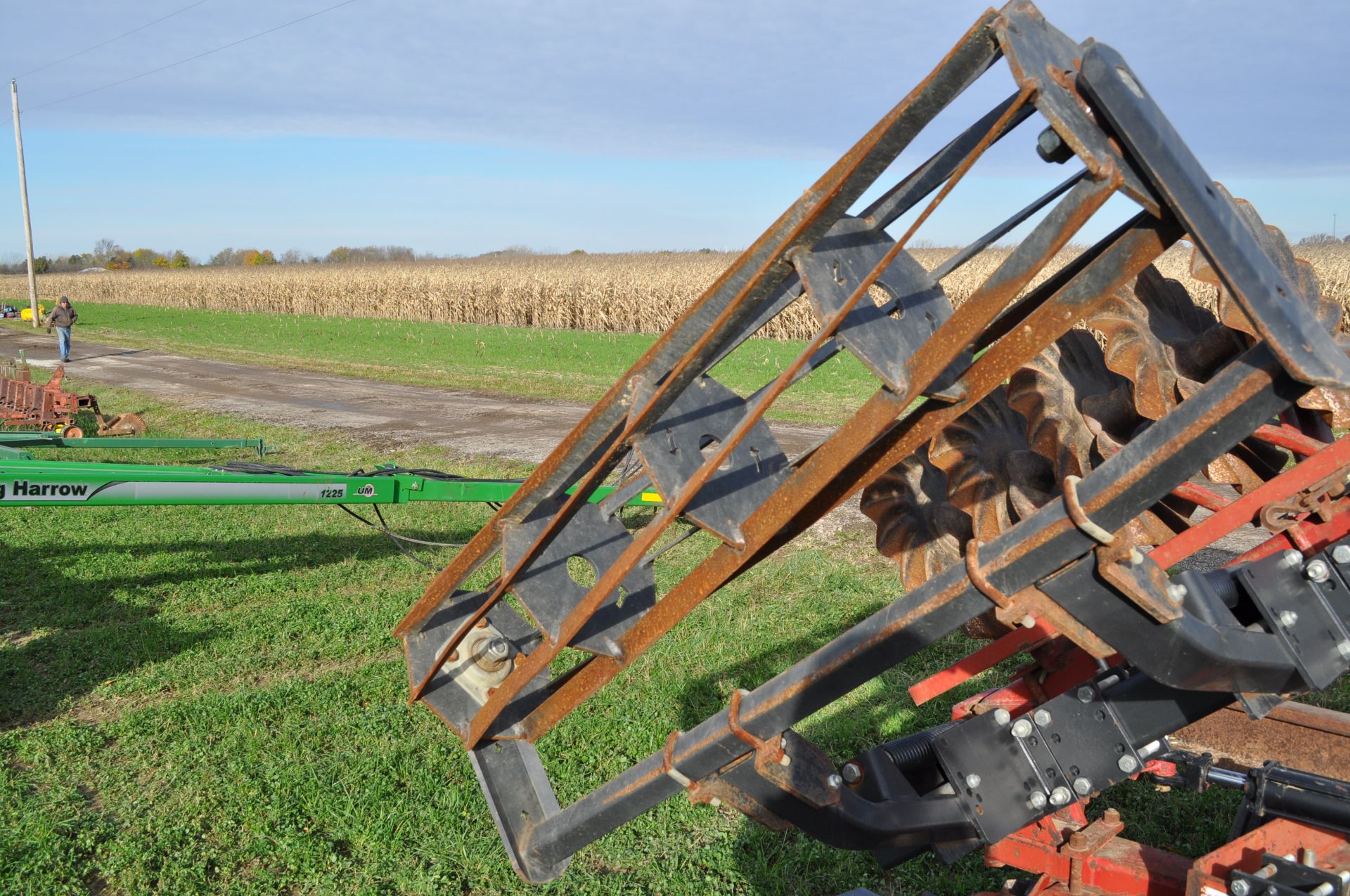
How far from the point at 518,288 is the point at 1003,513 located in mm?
34037

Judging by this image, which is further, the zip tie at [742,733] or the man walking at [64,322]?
the man walking at [64,322]

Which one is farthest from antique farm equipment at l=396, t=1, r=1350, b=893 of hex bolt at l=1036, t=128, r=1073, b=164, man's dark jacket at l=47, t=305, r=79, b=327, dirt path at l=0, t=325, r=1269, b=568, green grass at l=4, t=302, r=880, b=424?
man's dark jacket at l=47, t=305, r=79, b=327

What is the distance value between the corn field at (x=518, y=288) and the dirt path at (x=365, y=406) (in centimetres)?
954

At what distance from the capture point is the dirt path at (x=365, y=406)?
13.0m

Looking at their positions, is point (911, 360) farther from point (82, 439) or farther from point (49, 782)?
point (82, 439)

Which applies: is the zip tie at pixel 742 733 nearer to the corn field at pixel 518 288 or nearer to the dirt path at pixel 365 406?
the dirt path at pixel 365 406

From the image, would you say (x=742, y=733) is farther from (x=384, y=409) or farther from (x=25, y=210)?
(x=25, y=210)

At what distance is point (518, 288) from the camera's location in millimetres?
36281

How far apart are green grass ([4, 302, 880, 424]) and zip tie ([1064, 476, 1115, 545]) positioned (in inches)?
330

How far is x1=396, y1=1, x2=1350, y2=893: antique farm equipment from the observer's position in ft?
5.54

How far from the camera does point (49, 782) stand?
185 inches

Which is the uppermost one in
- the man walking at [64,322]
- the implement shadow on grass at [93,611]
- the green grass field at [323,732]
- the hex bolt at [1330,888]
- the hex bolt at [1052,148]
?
the man walking at [64,322]

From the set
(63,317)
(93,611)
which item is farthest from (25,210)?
(93,611)

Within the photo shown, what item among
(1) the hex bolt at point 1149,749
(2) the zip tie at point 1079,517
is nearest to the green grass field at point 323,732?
(1) the hex bolt at point 1149,749
